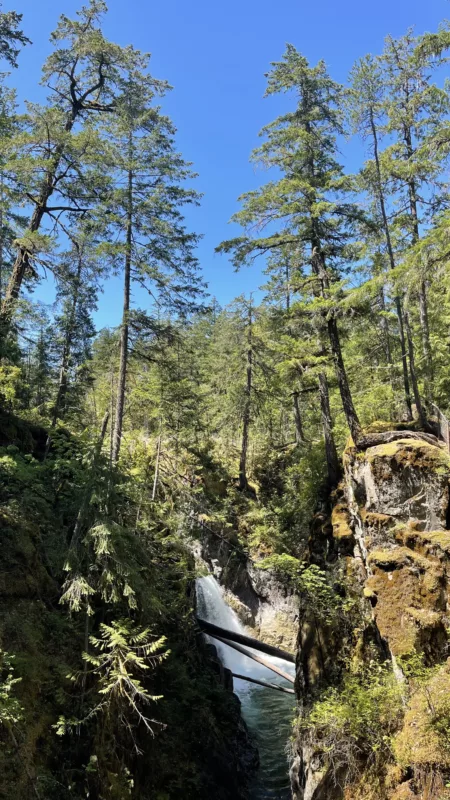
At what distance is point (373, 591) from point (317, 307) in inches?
305

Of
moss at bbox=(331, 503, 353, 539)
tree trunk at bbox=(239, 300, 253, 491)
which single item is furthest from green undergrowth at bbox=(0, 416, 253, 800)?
tree trunk at bbox=(239, 300, 253, 491)

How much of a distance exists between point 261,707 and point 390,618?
10.5 metres

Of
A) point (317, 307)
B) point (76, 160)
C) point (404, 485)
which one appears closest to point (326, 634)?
point (404, 485)

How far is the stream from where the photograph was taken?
12.0 metres

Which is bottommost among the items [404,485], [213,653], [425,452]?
[213,653]

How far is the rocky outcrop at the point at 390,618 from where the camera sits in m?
7.20

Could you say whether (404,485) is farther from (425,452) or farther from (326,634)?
(326,634)

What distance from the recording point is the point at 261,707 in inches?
649

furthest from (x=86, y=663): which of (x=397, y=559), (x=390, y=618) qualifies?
(x=397, y=559)

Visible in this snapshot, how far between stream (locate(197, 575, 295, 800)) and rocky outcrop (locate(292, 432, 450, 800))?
→ 223 centimetres

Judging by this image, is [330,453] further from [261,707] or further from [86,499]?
[261,707]

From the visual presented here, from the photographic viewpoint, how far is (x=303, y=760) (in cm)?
974

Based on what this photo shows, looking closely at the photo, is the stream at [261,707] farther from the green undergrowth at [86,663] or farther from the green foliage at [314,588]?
the green foliage at [314,588]

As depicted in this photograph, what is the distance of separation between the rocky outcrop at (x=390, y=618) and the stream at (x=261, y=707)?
2231 mm
